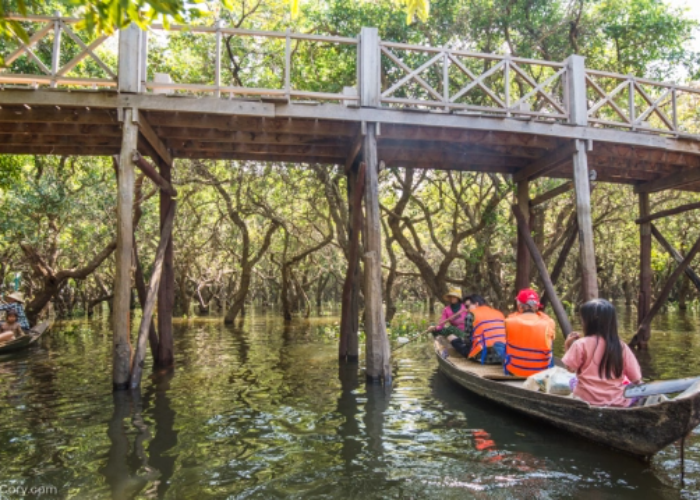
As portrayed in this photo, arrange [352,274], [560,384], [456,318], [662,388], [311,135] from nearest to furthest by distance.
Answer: [662,388] < [560,384] < [311,135] < [456,318] < [352,274]

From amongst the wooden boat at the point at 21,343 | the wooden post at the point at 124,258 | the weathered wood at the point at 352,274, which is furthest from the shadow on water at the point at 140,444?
the wooden boat at the point at 21,343

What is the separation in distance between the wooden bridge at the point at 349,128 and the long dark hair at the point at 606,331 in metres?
3.75

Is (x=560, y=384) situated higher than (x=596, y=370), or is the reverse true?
(x=596, y=370)

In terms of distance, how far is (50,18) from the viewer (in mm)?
7645

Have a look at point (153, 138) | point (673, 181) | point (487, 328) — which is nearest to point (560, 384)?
point (487, 328)

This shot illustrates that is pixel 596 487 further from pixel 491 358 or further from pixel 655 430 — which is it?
pixel 491 358

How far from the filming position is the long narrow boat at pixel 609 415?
4.40 metres

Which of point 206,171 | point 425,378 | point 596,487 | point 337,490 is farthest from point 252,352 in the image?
point 596,487

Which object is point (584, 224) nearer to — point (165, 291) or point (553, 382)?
point (553, 382)

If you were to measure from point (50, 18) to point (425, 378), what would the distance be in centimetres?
828

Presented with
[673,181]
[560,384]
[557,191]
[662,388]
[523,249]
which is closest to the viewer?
[662,388]

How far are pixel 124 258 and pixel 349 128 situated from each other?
417cm

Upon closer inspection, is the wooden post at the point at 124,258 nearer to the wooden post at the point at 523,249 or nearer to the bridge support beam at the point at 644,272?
the wooden post at the point at 523,249

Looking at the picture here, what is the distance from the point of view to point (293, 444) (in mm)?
5809
